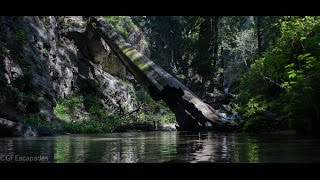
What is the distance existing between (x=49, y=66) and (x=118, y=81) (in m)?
9.19

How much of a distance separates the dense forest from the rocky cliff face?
0.15 ft

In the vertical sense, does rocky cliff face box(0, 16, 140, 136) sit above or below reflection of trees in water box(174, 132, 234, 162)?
above

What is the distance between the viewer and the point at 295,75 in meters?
8.24

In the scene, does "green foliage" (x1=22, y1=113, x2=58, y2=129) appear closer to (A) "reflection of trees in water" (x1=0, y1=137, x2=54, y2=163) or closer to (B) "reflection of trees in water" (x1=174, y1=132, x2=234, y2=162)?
(A) "reflection of trees in water" (x1=0, y1=137, x2=54, y2=163)

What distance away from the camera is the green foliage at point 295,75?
8086 mm

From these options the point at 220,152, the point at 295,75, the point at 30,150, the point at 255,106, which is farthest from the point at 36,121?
the point at 220,152

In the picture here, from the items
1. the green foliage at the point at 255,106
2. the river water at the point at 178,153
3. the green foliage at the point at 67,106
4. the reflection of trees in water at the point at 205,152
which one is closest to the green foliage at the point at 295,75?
the green foliage at the point at 255,106

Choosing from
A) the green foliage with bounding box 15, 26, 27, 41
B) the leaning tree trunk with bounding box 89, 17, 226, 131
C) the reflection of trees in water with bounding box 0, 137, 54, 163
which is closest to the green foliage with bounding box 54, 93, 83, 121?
the green foliage with bounding box 15, 26, 27, 41

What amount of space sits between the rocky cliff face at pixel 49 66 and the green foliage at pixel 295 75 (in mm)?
9192

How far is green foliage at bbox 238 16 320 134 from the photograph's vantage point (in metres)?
8.09

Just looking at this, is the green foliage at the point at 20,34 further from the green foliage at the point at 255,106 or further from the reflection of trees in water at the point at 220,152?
the reflection of trees in water at the point at 220,152

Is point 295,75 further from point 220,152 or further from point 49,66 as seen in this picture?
point 49,66
